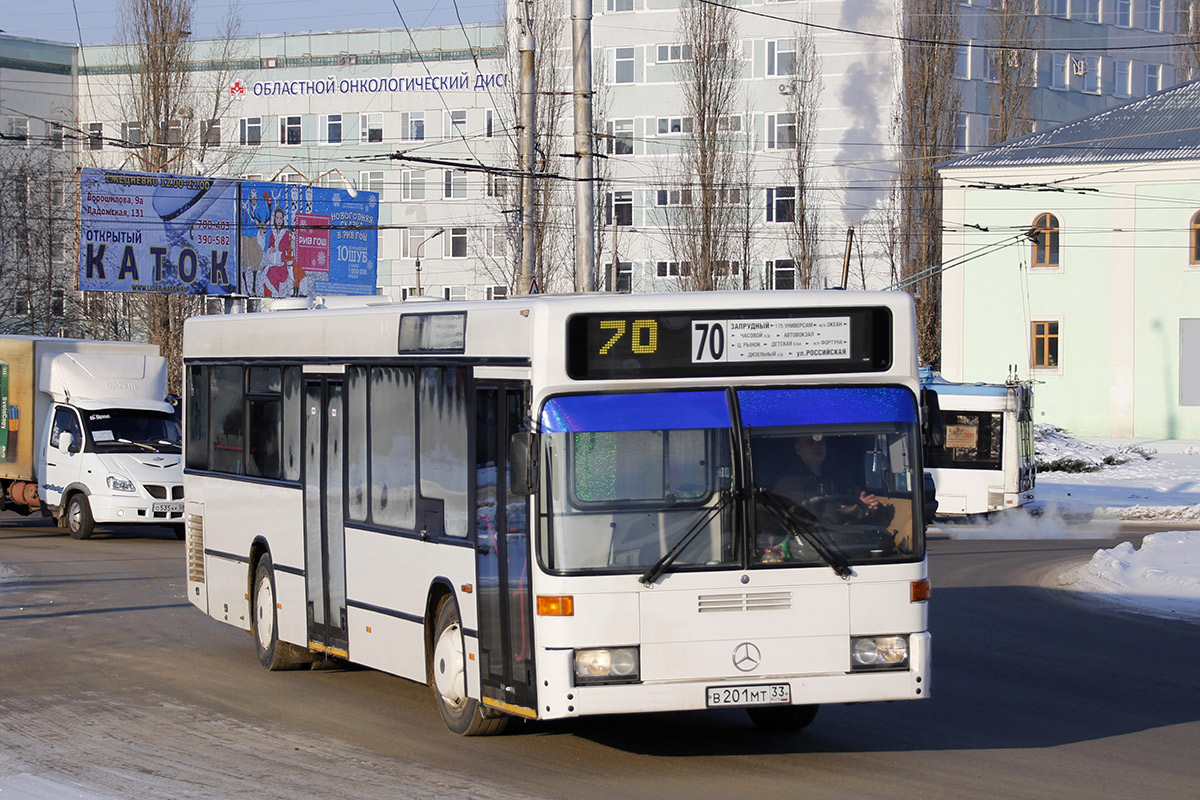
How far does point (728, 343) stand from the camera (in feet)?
27.3

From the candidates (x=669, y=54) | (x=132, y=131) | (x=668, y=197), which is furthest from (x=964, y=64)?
(x=132, y=131)

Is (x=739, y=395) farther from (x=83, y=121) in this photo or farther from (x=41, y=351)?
(x=83, y=121)

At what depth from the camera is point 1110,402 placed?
52.6 meters

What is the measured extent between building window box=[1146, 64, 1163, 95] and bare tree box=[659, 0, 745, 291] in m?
31.4

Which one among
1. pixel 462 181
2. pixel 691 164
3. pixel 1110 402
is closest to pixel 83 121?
pixel 462 181

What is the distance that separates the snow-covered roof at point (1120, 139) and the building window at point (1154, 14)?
79.9 ft

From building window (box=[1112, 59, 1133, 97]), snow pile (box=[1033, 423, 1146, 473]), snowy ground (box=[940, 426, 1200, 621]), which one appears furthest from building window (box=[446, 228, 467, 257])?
building window (box=[1112, 59, 1133, 97])

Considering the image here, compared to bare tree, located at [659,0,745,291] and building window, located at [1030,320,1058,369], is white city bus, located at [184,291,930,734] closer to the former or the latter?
building window, located at [1030,320,1058,369]

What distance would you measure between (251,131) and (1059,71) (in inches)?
1480

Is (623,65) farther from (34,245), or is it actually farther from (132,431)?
(132,431)

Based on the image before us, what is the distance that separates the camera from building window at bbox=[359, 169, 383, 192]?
72.6 metres

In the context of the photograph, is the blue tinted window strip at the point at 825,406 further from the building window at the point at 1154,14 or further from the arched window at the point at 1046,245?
the building window at the point at 1154,14

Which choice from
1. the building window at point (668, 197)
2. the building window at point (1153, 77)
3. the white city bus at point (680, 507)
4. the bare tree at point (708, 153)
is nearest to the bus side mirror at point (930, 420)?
the white city bus at point (680, 507)

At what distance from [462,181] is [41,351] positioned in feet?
151
